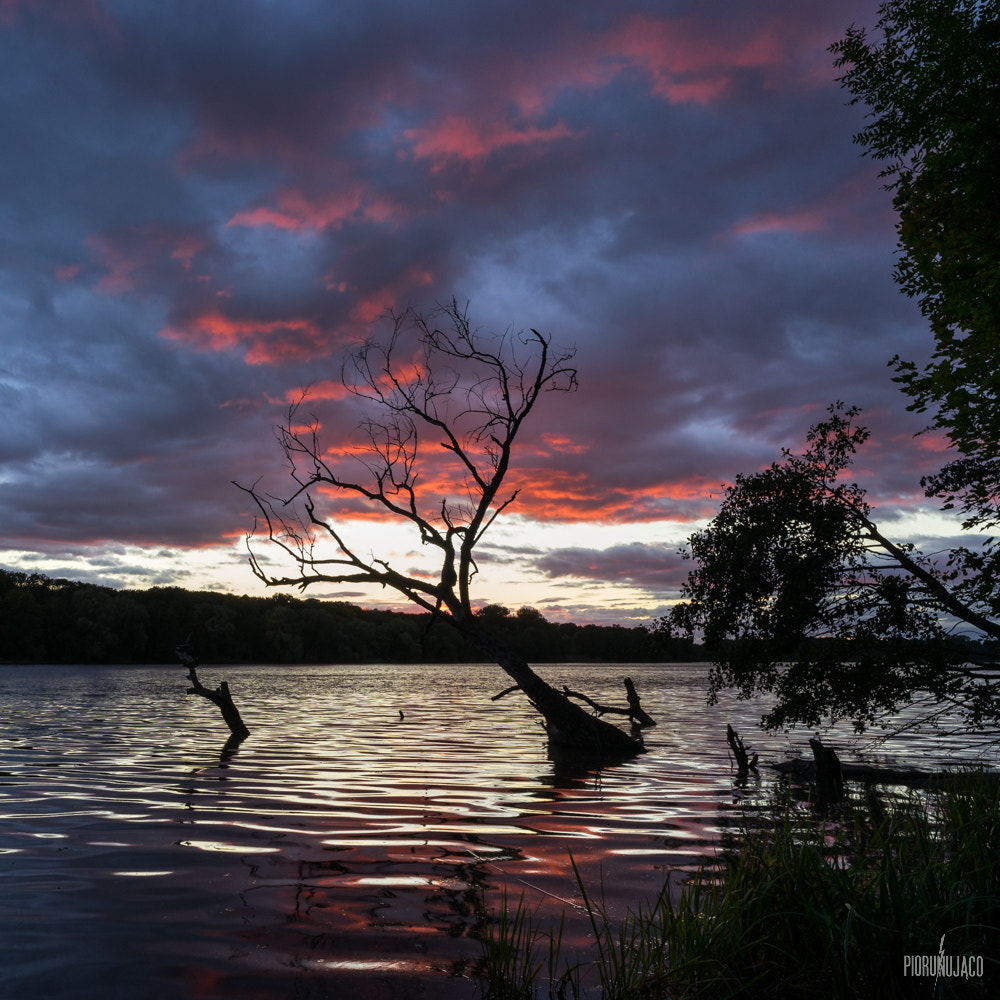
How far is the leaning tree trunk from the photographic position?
19906mm

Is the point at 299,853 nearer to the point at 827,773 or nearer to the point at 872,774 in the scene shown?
the point at 827,773

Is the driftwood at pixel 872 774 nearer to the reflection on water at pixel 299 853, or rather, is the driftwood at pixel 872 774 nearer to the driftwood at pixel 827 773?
the driftwood at pixel 827 773

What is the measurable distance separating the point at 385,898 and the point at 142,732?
19.3 meters

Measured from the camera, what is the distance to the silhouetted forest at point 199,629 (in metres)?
114

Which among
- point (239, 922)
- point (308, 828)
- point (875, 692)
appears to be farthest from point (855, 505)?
point (239, 922)

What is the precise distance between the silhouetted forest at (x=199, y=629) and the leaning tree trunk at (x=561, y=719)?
76.9 metres

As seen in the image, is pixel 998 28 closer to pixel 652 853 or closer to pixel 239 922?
pixel 652 853

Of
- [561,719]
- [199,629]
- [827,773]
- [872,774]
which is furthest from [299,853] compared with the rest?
[199,629]

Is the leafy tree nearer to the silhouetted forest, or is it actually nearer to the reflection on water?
the reflection on water

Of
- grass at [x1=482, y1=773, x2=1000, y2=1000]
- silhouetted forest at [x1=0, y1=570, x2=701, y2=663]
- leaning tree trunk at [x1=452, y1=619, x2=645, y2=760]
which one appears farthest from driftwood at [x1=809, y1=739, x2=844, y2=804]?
silhouetted forest at [x1=0, y1=570, x2=701, y2=663]

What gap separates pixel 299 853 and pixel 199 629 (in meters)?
131

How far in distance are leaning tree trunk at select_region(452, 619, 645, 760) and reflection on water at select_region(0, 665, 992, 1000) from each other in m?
0.98

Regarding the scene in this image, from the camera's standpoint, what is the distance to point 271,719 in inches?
1156

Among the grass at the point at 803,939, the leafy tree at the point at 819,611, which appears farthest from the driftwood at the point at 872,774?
the grass at the point at 803,939
